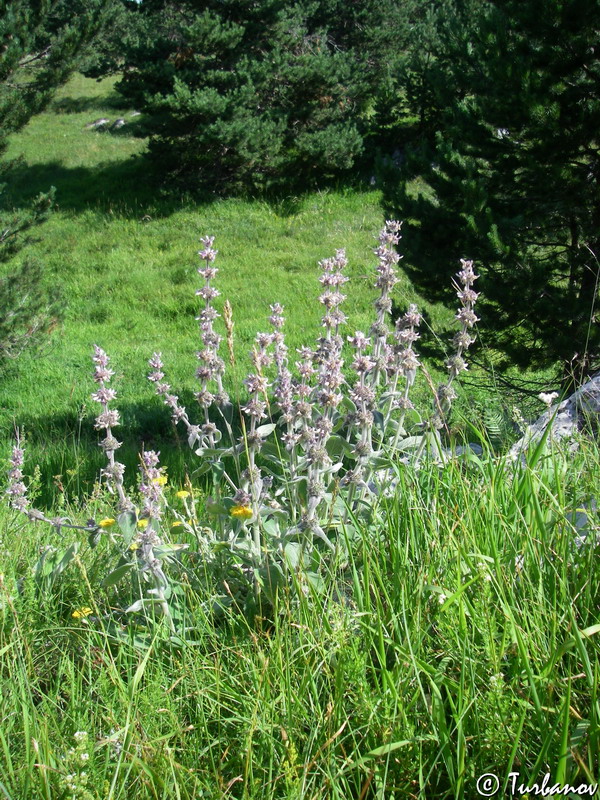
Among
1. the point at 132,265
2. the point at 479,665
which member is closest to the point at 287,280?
the point at 132,265

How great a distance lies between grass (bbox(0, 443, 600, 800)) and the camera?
1.72 meters

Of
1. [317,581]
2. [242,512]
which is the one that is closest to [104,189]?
[242,512]

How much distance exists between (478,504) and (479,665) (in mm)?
711

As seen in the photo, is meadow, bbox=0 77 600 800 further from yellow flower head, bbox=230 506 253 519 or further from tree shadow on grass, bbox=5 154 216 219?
tree shadow on grass, bbox=5 154 216 219

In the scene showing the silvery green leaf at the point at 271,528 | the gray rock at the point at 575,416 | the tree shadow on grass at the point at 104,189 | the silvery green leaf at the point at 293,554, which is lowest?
the tree shadow on grass at the point at 104,189

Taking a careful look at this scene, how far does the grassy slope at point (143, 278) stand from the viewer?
7.11 meters

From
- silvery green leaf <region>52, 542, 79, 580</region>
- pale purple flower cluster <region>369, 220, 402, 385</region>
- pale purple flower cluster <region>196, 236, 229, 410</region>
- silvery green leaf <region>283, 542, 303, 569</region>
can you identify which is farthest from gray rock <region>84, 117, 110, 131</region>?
silvery green leaf <region>283, 542, 303, 569</region>

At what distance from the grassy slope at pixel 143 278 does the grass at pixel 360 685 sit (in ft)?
10.6

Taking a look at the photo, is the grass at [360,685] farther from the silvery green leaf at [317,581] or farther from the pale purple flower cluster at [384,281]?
the pale purple flower cluster at [384,281]

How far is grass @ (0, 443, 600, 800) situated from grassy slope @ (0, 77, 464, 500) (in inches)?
127

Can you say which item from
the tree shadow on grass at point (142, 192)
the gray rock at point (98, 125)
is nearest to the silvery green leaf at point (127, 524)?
the tree shadow on grass at point (142, 192)

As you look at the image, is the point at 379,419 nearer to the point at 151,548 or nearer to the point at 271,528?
the point at 271,528

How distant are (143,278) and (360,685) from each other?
955 cm

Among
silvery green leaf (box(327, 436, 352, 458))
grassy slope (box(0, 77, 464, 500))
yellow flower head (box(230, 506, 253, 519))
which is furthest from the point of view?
grassy slope (box(0, 77, 464, 500))
